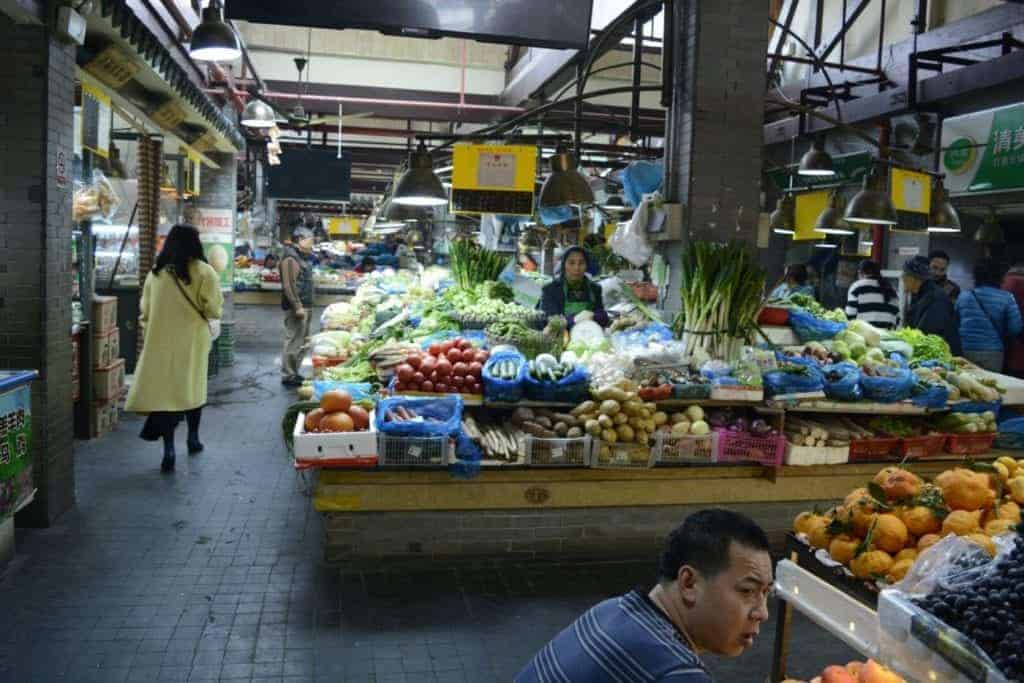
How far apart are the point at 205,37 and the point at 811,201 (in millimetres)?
7579

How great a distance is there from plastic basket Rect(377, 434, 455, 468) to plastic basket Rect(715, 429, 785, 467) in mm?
1856

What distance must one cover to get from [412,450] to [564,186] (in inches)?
82.8

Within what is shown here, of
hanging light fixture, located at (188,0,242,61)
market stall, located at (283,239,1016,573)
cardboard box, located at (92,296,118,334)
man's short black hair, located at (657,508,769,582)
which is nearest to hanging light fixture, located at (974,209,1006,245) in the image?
market stall, located at (283,239,1016,573)

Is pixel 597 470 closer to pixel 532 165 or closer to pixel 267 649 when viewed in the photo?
pixel 267 649

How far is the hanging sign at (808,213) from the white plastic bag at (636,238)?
4316 millimetres

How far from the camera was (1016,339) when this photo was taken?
28.8ft

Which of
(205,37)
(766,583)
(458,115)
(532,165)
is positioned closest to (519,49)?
(458,115)

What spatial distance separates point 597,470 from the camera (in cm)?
555

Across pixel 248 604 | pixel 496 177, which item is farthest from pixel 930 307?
pixel 248 604

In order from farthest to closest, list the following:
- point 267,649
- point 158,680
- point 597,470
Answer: point 597,470 → point 267,649 → point 158,680

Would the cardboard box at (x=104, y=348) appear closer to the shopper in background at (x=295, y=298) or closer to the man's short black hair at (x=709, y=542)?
the shopper in background at (x=295, y=298)

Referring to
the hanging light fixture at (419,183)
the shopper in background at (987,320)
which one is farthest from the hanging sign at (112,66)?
the shopper in background at (987,320)

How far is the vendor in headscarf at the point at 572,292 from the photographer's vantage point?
768 centimetres

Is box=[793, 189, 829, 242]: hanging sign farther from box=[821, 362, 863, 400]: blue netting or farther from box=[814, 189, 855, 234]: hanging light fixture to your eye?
box=[821, 362, 863, 400]: blue netting
